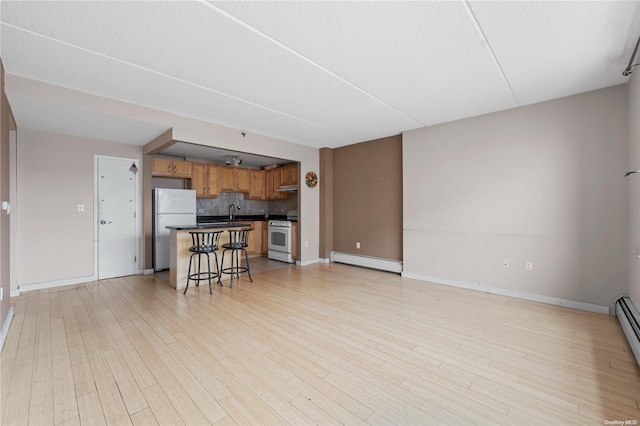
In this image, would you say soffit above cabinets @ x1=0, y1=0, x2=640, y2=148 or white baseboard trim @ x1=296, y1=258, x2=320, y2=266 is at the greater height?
soffit above cabinets @ x1=0, y1=0, x2=640, y2=148

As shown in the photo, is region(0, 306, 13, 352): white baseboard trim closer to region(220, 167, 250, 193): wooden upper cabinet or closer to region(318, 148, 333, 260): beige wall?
region(220, 167, 250, 193): wooden upper cabinet

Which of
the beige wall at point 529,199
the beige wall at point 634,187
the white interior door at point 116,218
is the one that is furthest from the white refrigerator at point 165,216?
the beige wall at point 634,187

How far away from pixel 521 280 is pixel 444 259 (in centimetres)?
97

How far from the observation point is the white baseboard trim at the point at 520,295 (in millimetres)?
3029

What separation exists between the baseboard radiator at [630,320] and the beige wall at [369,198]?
8.59 ft

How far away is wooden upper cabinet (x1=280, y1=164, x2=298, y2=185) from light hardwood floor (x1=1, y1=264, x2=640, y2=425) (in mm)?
3493

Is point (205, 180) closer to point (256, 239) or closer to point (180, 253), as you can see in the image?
point (256, 239)

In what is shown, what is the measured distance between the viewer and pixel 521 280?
11.5ft

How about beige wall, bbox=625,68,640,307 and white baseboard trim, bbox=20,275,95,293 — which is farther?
white baseboard trim, bbox=20,275,95,293

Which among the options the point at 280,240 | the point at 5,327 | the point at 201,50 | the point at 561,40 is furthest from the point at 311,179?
the point at 5,327

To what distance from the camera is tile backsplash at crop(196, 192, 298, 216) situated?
6628 mm

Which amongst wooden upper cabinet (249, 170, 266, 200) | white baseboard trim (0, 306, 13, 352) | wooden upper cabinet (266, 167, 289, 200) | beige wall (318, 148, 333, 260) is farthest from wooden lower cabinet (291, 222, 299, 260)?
white baseboard trim (0, 306, 13, 352)

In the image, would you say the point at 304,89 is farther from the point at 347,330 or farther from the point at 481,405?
the point at 481,405

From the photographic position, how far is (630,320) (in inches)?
93.4
